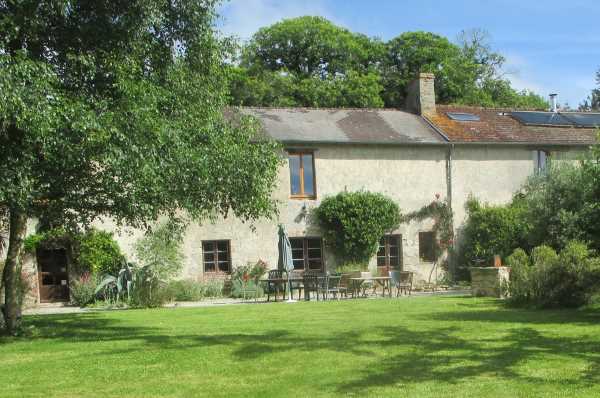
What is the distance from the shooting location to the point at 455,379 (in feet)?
25.3

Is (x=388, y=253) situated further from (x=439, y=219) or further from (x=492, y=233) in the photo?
(x=492, y=233)

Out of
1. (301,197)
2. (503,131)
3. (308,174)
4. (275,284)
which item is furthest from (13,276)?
(503,131)

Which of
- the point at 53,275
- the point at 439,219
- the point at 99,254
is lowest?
the point at 53,275

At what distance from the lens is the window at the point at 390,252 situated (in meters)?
25.6

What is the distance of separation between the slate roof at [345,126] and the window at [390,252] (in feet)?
12.0

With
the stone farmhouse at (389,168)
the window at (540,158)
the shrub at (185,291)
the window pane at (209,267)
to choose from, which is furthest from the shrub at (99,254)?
the window at (540,158)

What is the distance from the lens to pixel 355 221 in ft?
79.0

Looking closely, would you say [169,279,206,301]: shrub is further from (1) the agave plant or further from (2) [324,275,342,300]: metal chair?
(2) [324,275,342,300]: metal chair

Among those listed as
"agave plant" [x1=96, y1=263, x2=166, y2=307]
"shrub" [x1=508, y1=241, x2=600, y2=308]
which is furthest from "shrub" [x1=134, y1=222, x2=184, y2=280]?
"shrub" [x1=508, y1=241, x2=600, y2=308]

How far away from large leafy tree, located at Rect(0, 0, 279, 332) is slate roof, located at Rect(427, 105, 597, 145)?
592 inches

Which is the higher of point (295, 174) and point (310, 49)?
point (310, 49)

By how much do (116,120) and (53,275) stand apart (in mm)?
13612

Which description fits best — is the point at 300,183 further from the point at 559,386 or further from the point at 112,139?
the point at 559,386

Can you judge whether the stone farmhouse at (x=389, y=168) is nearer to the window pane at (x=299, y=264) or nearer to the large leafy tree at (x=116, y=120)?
the window pane at (x=299, y=264)
